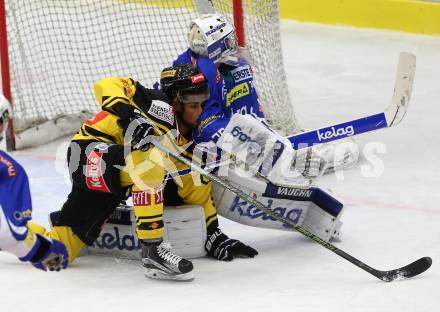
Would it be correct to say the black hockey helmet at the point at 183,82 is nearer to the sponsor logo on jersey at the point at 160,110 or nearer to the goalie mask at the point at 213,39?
the sponsor logo on jersey at the point at 160,110

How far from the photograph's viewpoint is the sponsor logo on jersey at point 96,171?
3819mm

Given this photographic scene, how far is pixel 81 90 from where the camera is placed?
621cm

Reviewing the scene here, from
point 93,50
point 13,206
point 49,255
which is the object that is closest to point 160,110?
point 49,255

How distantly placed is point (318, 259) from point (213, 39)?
0.98 metres

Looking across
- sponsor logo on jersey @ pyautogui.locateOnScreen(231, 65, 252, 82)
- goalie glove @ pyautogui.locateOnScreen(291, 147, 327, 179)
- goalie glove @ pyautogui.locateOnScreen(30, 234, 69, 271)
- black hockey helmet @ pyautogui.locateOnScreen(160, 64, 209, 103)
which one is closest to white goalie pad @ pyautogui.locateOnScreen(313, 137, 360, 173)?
goalie glove @ pyautogui.locateOnScreen(291, 147, 327, 179)

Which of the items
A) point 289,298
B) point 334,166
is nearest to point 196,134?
point 289,298

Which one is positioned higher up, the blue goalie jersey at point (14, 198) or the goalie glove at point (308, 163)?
the blue goalie jersey at point (14, 198)

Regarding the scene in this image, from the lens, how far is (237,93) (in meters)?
4.34

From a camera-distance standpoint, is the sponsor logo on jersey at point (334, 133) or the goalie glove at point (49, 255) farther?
the sponsor logo on jersey at point (334, 133)

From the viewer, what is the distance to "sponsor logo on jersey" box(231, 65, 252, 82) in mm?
4352

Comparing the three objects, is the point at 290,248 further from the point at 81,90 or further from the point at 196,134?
the point at 81,90

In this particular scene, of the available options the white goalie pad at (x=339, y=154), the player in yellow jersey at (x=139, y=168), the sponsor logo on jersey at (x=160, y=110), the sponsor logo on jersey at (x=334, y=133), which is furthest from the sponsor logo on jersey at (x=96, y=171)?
the white goalie pad at (x=339, y=154)

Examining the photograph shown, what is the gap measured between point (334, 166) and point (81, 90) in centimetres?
171

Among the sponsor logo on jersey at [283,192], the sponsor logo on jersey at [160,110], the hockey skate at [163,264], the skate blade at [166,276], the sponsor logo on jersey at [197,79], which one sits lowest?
the skate blade at [166,276]
